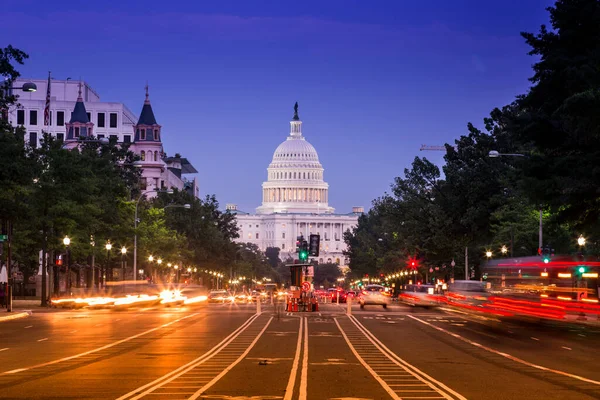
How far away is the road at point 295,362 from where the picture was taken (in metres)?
19.4

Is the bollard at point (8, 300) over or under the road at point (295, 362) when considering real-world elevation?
over

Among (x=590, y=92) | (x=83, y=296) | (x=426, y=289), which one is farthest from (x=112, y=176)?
(x=590, y=92)

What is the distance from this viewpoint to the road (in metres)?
19.4

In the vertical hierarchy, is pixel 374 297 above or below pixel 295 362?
above

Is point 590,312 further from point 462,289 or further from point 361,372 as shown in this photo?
point 361,372

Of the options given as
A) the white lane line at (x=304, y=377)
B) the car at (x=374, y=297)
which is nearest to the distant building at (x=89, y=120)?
the car at (x=374, y=297)

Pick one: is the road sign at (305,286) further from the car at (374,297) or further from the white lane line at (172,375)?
the white lane line at (172,375)

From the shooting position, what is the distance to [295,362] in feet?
86.5

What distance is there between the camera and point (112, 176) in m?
96.2

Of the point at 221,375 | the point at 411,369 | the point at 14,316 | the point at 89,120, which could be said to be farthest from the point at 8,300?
the point at 89,120

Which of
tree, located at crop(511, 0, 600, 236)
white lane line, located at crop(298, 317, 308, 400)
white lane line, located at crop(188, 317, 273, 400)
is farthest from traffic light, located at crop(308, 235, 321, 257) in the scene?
white lane line, located at crop(298, 317, 308, 400)

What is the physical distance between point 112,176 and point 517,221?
36.0 metres

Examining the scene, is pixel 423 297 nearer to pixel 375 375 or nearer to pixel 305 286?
pixel 305 286

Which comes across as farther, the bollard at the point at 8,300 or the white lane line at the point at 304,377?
the bollard at the point at 8,300
